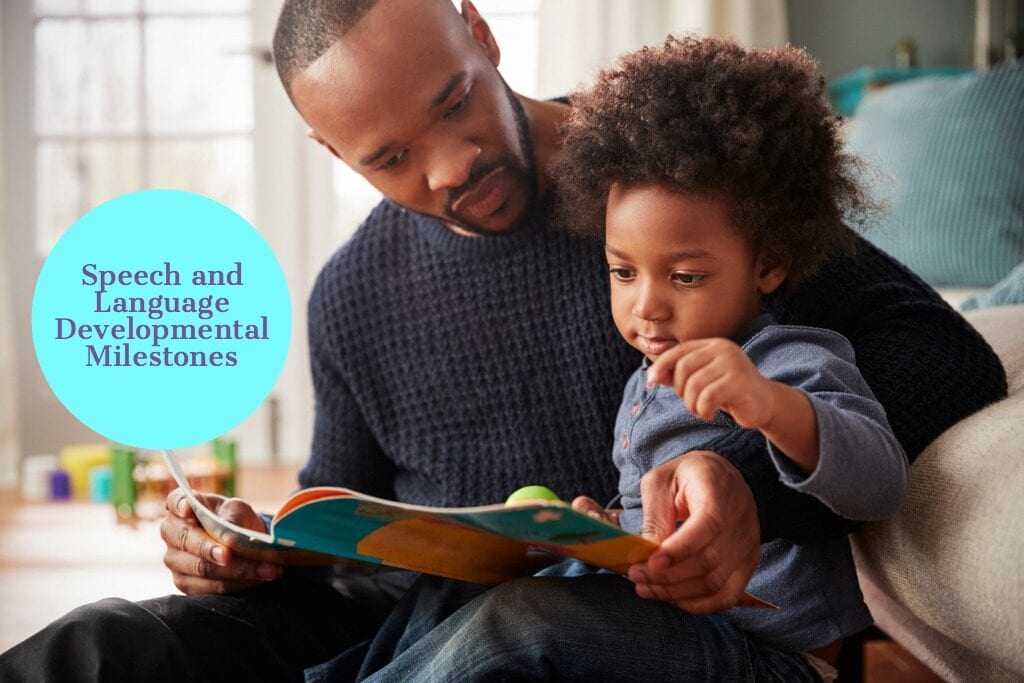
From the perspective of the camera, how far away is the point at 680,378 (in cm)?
67

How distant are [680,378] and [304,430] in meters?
2.33

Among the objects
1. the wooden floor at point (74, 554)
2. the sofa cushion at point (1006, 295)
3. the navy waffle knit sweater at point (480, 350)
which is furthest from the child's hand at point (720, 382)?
the wooden floor at point (74, 554)

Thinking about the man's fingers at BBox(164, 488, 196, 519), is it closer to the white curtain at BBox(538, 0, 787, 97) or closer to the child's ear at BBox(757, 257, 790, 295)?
the child's ear at BBox(757, 257, 790, 295)

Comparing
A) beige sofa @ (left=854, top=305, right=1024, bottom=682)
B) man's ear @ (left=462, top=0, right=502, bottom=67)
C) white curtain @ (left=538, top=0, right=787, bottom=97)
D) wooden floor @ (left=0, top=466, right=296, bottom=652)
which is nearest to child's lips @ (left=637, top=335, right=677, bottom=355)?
beige sofa @ (left=854, top=305, right=1024, bottom=682)

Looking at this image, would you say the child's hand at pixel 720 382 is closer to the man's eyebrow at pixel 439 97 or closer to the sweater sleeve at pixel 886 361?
the sweater sleeve at pixel 886 361

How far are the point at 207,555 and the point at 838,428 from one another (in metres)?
0.55

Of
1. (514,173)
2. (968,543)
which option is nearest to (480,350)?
(514,173)

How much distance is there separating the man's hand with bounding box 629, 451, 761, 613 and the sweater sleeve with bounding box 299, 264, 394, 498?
0.48m

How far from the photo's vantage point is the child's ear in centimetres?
88

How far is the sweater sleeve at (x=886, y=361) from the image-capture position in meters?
0.80

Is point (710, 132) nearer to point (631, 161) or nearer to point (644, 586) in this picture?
point (631, 161)

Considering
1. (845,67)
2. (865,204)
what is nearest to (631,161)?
(865,204)

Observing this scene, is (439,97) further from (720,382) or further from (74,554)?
(74,554)

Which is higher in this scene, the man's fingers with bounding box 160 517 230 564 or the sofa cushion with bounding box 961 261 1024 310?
the sofa cushion with bounding box 961 261 1024 310
